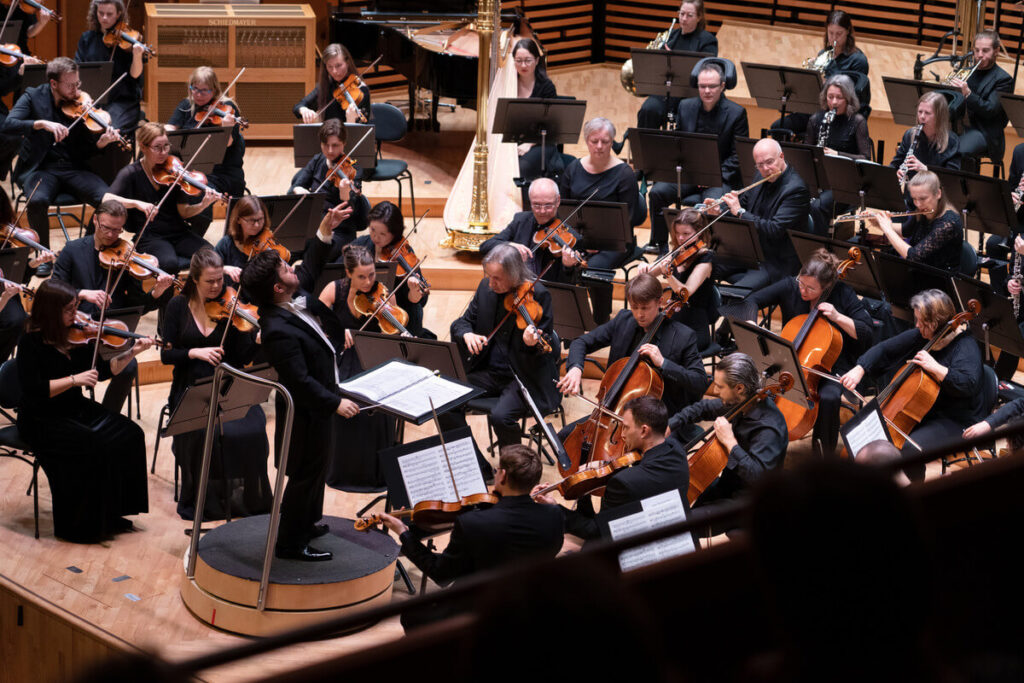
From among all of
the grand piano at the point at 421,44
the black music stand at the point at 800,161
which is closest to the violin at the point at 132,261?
the black music stand at the point at 800,161

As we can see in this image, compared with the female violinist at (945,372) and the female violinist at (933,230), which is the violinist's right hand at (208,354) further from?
the female violinist at (933,230)

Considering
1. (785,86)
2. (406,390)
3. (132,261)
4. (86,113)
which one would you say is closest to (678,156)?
(785,86)

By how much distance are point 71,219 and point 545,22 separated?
18.1 feet

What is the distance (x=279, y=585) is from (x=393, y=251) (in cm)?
201

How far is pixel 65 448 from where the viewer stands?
4832 millimetres

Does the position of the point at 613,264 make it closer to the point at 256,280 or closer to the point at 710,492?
the point at 710,492

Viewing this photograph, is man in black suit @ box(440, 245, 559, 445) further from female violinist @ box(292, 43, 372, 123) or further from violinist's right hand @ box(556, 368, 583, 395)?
female violinist @ box(292, 43, 372, 123)

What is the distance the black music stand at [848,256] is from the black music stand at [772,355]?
800 mm

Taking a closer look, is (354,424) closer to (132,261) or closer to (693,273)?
(132,261)

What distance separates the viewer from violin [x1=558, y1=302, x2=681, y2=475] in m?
5.03

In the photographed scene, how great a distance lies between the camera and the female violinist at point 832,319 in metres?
5.47

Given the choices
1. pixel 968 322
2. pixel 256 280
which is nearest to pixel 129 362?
pixel 256 280

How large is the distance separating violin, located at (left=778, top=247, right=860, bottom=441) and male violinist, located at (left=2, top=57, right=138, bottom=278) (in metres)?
3.74

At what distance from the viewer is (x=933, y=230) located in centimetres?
606
